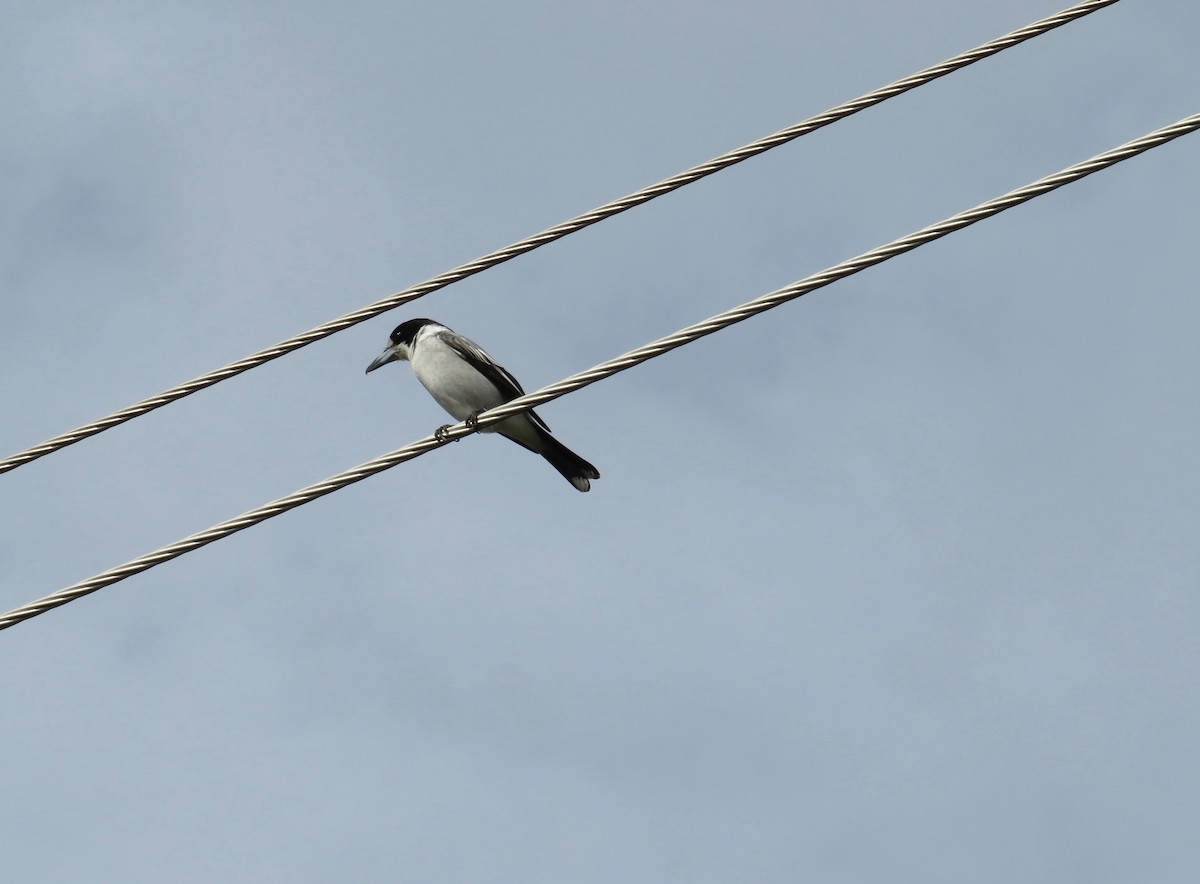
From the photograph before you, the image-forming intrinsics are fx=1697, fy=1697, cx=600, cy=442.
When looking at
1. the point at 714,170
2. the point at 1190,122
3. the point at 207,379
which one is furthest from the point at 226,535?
the point at 1190,122

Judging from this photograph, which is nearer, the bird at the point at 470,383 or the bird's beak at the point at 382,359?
the bird at the point at 470,383

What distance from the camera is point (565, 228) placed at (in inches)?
282

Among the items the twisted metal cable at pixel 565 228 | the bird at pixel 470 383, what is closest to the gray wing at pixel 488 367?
the bird at pixel 470 383

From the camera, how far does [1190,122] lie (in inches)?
244

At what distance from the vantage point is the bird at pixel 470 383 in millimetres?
10633

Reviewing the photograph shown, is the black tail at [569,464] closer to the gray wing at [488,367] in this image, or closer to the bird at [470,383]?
the bird at [470,383]

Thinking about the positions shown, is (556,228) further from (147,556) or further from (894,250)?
(147,556)

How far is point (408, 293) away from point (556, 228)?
0.73 meters

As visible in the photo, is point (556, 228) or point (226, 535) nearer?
point (226, 535)

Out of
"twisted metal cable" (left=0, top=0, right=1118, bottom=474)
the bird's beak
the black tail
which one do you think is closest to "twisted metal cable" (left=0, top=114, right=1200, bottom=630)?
"twisted metal cable" (left=0, top=0, right=1118, bottom=474)

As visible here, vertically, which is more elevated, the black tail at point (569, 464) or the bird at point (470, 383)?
the bird at point (470, 383)

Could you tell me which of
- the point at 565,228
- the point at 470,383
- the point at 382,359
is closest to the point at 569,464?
the point at 470,383

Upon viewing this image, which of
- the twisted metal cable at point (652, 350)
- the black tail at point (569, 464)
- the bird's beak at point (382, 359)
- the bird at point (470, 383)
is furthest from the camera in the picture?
the bird's beak at point (382, 359)

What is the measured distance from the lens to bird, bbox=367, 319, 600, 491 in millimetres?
10633
